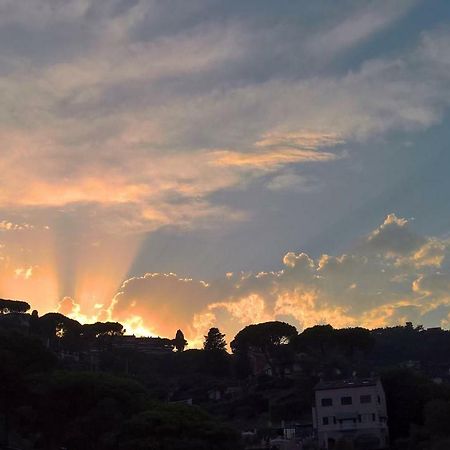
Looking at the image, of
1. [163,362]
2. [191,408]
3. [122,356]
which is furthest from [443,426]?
[163,362]

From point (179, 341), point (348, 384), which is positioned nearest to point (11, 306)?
point (179, 341)

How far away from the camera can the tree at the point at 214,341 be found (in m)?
133

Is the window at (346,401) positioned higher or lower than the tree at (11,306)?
lower

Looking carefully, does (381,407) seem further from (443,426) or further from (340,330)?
(340,330)

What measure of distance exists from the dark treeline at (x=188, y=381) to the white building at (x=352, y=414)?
91.0 inches

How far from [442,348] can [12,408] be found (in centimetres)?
12337

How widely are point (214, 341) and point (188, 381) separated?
44.6 ft

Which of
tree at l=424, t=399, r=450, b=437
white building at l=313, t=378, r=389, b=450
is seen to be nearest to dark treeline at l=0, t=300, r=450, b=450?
tree at l=424, t=399, r=450, b=437

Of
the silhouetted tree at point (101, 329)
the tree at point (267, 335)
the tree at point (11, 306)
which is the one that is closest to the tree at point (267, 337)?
the tree at point (267, 335)

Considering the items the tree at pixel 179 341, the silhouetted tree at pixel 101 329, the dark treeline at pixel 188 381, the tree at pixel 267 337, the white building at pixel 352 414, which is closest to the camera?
the dark treeline at pixel 188 381

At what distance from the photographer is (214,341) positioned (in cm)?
13338

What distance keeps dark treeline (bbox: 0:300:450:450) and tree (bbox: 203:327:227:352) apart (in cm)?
22

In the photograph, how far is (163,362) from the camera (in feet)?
478

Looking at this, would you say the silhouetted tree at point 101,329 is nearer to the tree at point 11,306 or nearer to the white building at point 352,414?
the tree at point 11,306
